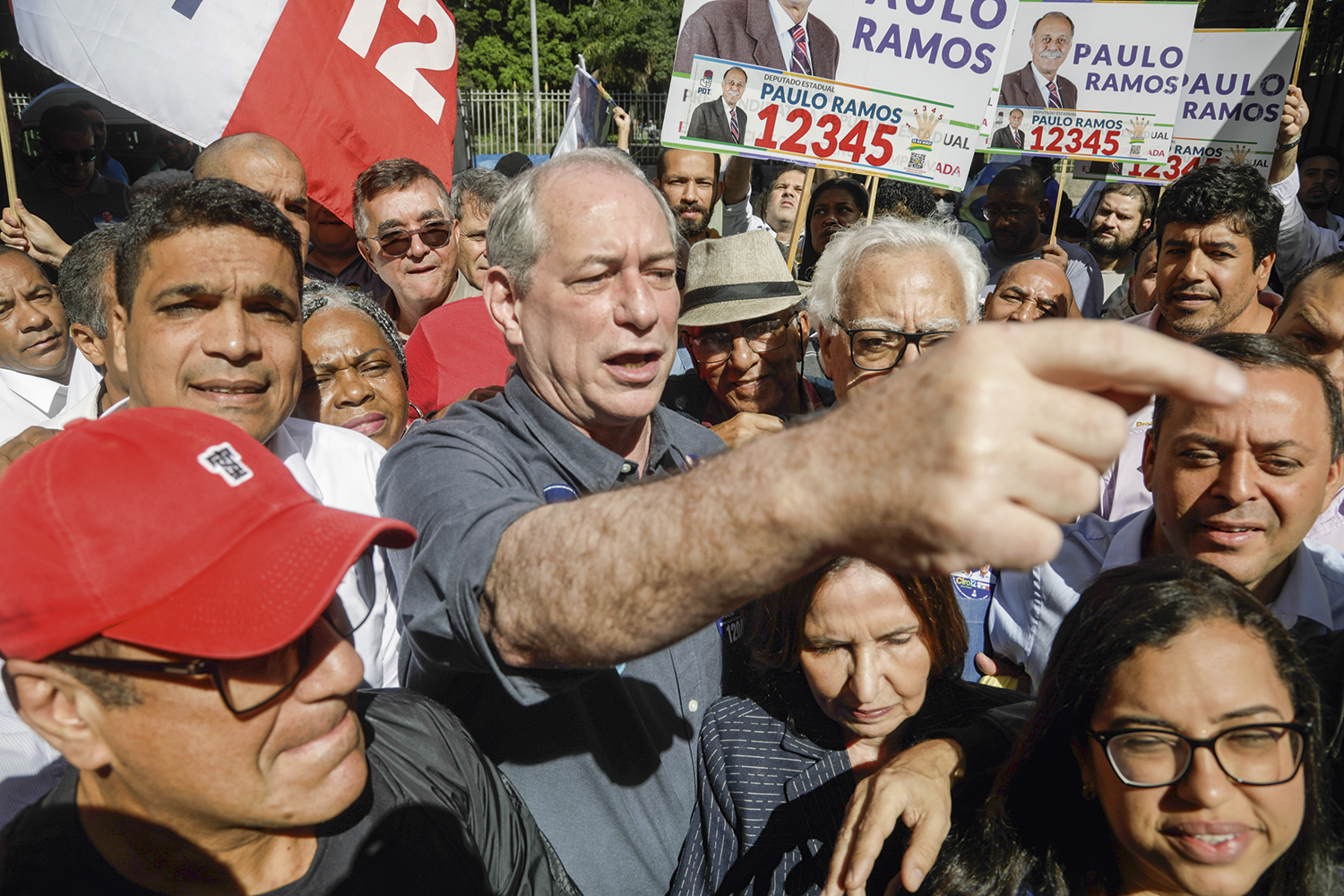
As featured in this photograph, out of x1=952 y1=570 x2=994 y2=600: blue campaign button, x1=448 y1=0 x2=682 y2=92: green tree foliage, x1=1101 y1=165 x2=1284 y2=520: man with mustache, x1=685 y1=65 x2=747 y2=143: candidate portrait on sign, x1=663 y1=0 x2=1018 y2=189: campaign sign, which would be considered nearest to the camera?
x1=952 y1=570 x2=994 y2=600: blue campaign button

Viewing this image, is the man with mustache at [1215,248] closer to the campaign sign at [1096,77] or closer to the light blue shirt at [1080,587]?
the light blue shirt at [1080,587]

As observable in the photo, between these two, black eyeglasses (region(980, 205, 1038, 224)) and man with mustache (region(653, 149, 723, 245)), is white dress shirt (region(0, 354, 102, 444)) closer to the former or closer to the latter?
man with mustache (region(653, 149, 723, 245))

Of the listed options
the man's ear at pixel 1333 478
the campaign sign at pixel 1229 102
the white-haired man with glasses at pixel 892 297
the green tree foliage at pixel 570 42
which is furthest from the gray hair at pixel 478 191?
the green tree foliage at pixel 570 42

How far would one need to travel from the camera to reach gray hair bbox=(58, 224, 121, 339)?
2871 millimetres

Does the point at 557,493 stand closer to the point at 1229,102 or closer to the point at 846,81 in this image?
the point at 846,81

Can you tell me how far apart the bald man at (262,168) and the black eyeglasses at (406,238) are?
0.36 m

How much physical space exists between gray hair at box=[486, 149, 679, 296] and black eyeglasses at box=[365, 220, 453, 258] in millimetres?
2038

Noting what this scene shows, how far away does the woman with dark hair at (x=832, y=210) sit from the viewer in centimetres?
592

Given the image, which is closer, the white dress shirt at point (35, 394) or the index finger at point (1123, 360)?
the index finger at point (1123, 360)

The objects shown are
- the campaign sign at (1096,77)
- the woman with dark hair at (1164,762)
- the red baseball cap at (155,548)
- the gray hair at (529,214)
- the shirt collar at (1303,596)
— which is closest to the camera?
the red baseball cap at (155,548)

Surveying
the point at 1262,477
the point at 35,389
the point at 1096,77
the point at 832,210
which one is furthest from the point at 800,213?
the point at 35,389

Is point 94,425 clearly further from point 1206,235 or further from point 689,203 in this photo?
point 689,203

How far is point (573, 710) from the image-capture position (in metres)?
1.77

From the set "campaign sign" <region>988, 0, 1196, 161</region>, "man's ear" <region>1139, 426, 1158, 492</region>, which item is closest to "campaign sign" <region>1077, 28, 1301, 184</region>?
"campaign sign" <region>988, 0, 1196, 161</region>
